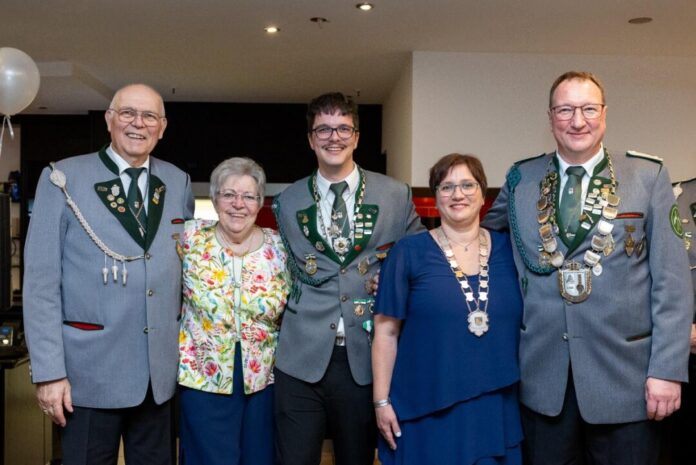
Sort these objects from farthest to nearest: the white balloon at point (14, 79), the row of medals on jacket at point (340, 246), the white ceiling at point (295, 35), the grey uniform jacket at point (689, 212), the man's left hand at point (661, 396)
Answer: the white ceiling at point (295, 35)
the white balloon at point (14, 79)
the grey uniform jacket at point (689, 212)
the row of medals on jacket at point (340, 246)
the man's left hand at point (661, 396)

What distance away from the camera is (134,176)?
2.43 metres

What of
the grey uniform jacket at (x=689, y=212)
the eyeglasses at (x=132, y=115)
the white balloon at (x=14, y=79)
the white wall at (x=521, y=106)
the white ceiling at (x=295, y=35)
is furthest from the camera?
the white wall at (x=521, y=106)

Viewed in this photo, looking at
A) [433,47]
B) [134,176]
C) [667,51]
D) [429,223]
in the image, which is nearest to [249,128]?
[433,47]

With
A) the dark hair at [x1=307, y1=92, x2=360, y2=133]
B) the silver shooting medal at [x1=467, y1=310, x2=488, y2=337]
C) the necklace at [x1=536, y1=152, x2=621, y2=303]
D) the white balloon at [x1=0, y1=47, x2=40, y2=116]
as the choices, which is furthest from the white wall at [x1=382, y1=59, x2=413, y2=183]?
the silver shooting medal at [x1=467, y1=310, x2=488, y2=337]

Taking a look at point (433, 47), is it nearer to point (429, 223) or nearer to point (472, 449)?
point (429, 223)

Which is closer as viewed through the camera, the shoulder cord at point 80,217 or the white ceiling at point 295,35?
the shoulder cord at point 80,217

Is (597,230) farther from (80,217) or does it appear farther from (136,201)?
(80,217)

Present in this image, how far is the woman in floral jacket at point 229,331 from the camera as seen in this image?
247 cm

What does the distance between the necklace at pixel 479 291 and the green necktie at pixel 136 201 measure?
0.95 metres

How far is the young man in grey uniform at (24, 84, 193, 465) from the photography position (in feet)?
7.47

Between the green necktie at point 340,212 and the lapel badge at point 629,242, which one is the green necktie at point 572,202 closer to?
the lapel badge at point 629,242

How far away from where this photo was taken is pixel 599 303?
86.6 inches

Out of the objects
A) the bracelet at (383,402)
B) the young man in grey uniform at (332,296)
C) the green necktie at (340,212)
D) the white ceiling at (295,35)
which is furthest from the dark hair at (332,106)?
the white ceiling at (295,35)

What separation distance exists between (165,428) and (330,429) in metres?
0.55
